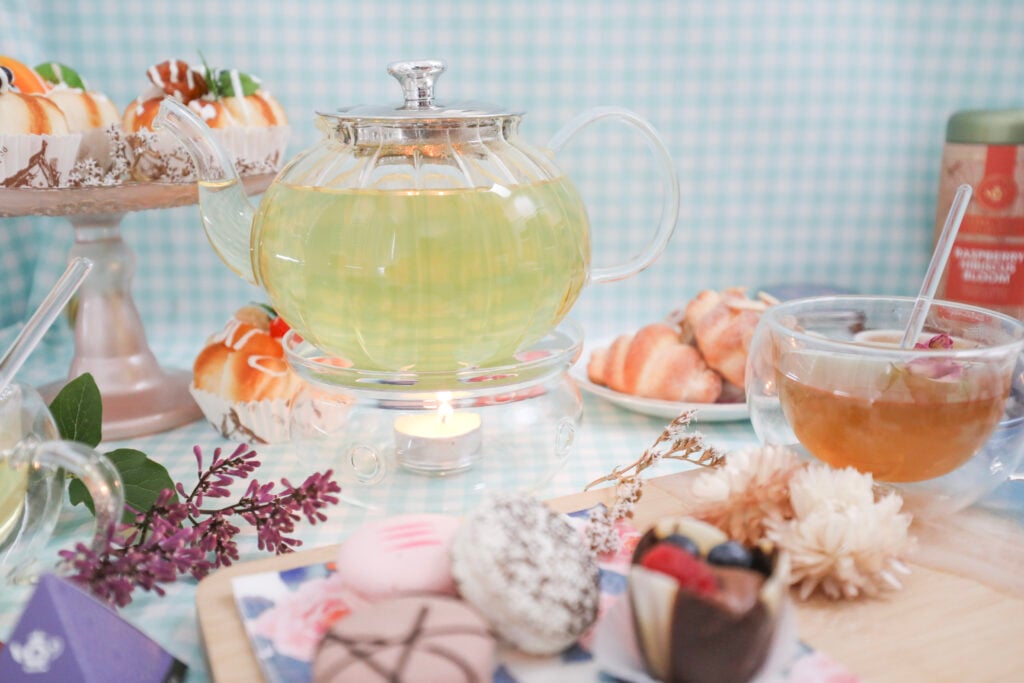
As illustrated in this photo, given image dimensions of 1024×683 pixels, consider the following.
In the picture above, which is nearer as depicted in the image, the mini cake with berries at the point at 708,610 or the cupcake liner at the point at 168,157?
the mini cake with berries at the point at 708,610

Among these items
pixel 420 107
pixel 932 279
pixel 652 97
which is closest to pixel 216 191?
pixel 420 107

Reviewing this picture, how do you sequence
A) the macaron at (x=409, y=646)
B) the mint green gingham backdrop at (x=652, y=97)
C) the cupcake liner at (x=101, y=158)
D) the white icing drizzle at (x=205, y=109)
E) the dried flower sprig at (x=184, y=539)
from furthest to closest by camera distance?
the mint green gingham backdrop at (x=652, y=97)
the white icing drizzle at (x=205, y=109)
the cupcake liner at (x=101, y=158)
the dried flower sprig at (x=184, y=539)
the macaron at (x=409, y=646)

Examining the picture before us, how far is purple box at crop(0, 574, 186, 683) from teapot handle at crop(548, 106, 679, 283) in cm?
44

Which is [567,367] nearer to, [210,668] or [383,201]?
[383,201]

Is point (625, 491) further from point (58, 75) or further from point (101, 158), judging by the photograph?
point (58, 75)

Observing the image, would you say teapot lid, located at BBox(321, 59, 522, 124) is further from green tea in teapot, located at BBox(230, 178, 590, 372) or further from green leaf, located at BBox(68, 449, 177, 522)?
green leaf, located at BBox(68, 449, 177, 522)

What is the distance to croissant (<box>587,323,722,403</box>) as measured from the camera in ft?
3.08

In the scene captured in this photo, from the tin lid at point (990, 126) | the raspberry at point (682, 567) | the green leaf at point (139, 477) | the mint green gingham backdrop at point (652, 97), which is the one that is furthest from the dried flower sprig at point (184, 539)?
the tin lid at point (990, 126)

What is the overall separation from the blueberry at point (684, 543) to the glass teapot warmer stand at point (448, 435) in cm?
22

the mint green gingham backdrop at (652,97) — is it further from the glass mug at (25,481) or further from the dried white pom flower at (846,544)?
the dried white pom flower at (846,544)

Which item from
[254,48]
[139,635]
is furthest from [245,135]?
[139,635]

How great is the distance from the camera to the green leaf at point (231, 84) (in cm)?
102

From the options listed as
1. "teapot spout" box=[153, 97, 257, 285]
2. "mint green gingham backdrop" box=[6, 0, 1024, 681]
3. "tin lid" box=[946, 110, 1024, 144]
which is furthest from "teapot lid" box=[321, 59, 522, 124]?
"tin lid" box=[946, 110, 1024, 144]

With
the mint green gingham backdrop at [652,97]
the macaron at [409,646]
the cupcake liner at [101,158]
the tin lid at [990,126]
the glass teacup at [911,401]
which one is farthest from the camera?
the mint green gingham backdrop at [652,97]
